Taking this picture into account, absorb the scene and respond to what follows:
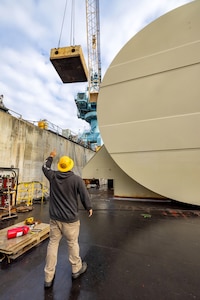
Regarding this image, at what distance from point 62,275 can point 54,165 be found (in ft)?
29.8

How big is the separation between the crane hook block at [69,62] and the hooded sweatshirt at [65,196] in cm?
701

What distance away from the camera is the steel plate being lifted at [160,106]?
17.9 ft

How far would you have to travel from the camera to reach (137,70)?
6297 millimetres

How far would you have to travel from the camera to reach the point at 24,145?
7.93 metres

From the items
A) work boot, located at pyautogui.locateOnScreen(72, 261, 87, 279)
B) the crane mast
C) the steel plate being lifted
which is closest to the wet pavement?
work boot, located at pyautogui.locateOnScreen(72, 261, 87, 279)

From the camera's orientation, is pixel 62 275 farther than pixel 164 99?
No

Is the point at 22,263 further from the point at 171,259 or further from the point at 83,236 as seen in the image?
the point at 171,259

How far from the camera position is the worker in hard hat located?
1922mm

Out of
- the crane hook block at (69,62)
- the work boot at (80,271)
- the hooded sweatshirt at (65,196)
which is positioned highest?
the crane hook block at (69,62)

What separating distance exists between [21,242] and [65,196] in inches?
61.2

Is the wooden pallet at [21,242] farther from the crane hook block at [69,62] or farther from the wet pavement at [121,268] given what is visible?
the crane hook block at [69,62]

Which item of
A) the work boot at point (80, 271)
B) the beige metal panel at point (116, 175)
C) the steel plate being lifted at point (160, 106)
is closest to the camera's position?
the work boot at point (80, 271)

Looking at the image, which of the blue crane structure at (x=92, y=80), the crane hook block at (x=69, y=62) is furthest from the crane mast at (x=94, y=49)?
the crane hook block at (x=69, y=62)

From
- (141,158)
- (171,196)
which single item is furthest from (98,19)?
(171,196)
